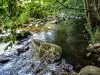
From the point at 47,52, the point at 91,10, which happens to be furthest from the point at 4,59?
the point at 91,10

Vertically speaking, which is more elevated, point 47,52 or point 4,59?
point 47,52

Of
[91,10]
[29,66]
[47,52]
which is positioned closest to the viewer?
[91,10]

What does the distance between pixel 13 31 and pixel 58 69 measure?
6708 mm

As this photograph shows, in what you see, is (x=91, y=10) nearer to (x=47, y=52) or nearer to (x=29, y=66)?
(x=29, y=66)

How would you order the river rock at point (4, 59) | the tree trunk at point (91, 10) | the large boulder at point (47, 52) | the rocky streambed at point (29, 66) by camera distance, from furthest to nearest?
the river rock at point (4, 59), the large boulder at point (47, 52), the rocky streambed at point (29, 66), the tree trunk at point (91, 10)

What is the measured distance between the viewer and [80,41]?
A: 12.7m

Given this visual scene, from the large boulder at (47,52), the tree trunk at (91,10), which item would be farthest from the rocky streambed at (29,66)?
the tree trunk at (91,10)

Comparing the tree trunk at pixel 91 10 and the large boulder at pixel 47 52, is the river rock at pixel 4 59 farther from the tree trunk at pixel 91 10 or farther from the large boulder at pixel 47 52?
the tree trunk at pixel 91 10

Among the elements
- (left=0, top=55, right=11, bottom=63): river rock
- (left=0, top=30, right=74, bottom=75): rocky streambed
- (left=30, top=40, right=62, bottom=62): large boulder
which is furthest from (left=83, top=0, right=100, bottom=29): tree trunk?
(left=0, top=55, right=11, bottom=63): river rock

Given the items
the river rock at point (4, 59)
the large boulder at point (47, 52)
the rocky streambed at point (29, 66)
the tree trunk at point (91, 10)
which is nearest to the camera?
the tree trunk at point (91, 10)

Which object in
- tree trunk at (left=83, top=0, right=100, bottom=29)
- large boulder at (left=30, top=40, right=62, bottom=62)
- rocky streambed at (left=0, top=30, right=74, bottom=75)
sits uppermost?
tree trunk at (left=83, top=0, right=100, bottom=29)

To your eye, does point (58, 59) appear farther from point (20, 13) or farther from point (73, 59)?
point (20, 13)

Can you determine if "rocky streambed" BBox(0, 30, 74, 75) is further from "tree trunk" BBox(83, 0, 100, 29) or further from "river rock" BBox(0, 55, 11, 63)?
"tree trunk" BBox(83, 0, 100, 29)

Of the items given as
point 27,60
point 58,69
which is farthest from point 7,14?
point 27,60
